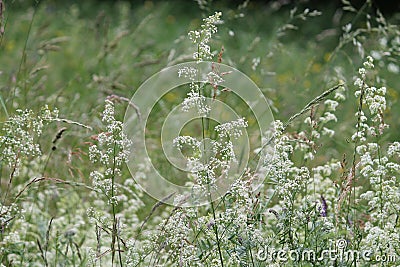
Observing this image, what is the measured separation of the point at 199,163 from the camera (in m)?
2.13

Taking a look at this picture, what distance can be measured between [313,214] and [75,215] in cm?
135

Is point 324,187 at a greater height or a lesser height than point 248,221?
greater

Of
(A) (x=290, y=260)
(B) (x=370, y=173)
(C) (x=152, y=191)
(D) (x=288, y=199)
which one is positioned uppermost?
(C) (x=152, y=191)

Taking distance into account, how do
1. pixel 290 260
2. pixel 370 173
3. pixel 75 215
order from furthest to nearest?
pixel 75 215
pixel 370 173
pixel 290 260

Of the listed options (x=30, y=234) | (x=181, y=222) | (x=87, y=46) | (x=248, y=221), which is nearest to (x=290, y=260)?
(x=248, y=221)

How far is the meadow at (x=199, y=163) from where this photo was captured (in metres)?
2.18

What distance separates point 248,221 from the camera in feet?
7.27

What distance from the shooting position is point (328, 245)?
2.30m

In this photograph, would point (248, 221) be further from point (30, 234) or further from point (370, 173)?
point (30, 234)

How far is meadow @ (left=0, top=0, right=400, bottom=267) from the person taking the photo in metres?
2.18

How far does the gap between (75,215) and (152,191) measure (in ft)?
1.34

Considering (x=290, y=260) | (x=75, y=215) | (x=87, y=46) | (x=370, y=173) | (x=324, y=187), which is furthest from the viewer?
(x=87, y=46)

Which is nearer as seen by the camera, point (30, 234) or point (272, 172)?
point (272, 172)

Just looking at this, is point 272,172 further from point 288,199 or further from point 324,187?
point 324,187
